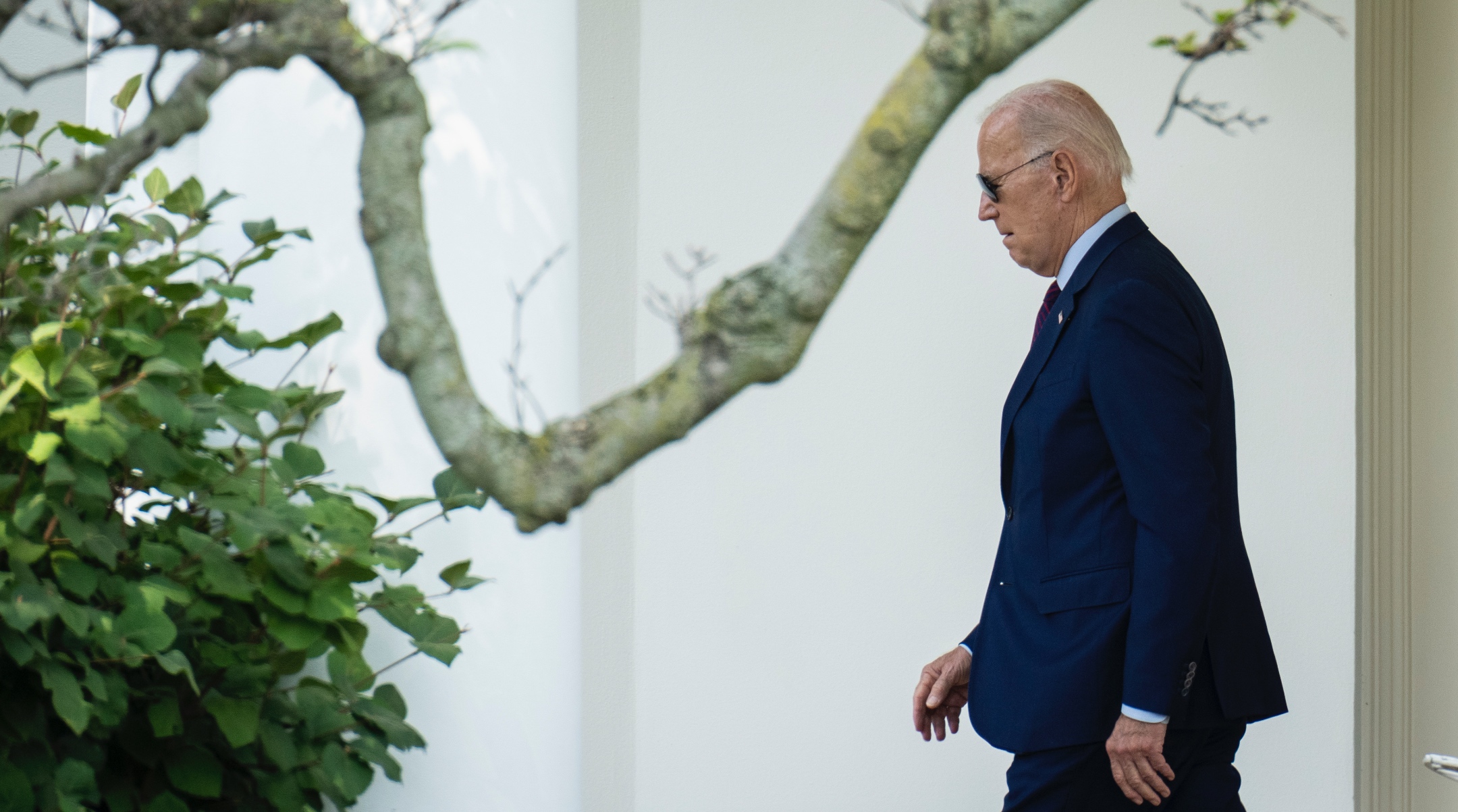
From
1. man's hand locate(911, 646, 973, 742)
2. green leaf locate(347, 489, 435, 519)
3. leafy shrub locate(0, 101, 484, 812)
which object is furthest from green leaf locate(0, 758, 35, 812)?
man's hand locate(911, 646, 973, 742)

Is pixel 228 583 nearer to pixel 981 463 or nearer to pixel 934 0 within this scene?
pixel 981 463

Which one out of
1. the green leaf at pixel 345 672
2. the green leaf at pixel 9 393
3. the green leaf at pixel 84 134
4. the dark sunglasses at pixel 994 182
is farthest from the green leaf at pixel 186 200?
the dark sunglasses at pixel 994 182

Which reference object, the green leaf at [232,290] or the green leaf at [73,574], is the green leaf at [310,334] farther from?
the green leaf at [73,574]

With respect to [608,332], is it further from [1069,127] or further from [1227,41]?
[1227,41]

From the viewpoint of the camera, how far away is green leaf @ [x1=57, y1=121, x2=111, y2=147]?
1.67 m

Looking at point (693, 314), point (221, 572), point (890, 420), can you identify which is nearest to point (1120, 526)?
point (890, 420)

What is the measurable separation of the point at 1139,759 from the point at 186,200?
1494mm

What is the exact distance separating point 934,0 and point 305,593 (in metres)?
1.38

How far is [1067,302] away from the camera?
146 centimetres

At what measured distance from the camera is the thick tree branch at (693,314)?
201 cm

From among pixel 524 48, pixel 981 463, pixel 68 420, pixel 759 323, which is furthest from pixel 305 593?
pixel 981 463

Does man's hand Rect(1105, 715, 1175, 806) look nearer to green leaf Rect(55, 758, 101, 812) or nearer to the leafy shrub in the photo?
the leafy shrub

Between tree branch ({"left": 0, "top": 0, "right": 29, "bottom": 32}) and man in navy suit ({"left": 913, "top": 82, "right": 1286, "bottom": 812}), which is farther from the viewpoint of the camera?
tree branch ({"left": 0, "top": 0, "right": 29, "bottom": 32})

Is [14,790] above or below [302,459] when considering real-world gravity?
below
